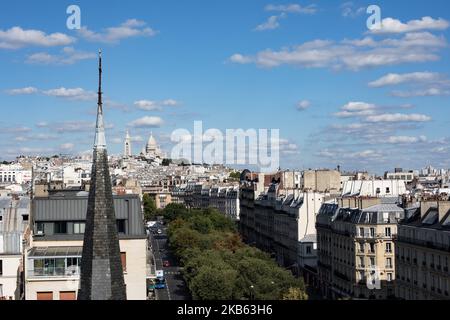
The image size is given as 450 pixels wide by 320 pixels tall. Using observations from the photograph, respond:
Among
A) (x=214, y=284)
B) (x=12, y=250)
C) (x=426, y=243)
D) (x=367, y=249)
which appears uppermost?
(x=12, y=250)

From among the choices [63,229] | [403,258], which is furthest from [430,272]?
[63,229]

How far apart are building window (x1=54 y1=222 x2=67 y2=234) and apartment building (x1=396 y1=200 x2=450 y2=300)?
61.2ft

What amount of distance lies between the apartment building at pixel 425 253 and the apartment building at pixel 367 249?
400 cm

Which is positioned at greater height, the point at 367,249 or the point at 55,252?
the point at 55,252

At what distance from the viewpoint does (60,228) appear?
2748 cm

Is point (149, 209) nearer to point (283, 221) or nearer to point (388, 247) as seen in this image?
point (283, 221)

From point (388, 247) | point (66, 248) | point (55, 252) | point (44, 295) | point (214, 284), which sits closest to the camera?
point (44, 295)

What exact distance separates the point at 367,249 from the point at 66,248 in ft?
92.8

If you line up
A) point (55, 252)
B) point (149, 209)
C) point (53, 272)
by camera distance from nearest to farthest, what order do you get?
point (53, 272) < point (55, 252) < point (149, 209)

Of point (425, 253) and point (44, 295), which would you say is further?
point (425, 253)

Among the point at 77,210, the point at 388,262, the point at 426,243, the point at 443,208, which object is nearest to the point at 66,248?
the point at 77,210

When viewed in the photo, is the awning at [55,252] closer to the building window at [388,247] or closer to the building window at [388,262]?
the building window at [388,262]
